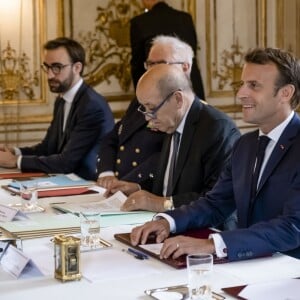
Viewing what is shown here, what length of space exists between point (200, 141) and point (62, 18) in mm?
3195

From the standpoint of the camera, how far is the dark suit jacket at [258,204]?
7.63 ft

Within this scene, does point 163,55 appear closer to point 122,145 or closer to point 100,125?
point 122,145

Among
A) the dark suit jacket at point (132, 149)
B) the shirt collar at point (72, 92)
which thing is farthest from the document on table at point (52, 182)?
the shirt collar at point (72, 92)

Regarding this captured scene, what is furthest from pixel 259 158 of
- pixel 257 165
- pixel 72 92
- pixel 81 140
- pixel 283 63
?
pixel 72 92

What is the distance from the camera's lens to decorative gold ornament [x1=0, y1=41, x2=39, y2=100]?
5.97m

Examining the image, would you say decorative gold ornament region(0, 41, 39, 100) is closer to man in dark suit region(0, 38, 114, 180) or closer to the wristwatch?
man in dark suit region(0, 38, 114, 180)

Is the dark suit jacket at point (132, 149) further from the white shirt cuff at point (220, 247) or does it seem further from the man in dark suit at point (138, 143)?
the white shirt cuff at point (220, 247)

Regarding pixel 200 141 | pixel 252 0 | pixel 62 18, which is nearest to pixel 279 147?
pixel 200 141

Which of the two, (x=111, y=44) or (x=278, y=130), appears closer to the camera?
(x=278, y=130)

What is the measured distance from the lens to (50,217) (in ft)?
9.48

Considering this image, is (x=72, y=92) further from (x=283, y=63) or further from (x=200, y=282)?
(x=200, y=282)

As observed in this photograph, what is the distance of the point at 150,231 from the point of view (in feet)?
8.23

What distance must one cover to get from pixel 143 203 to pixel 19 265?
35.3 inches

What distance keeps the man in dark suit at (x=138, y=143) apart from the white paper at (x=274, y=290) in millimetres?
1476
